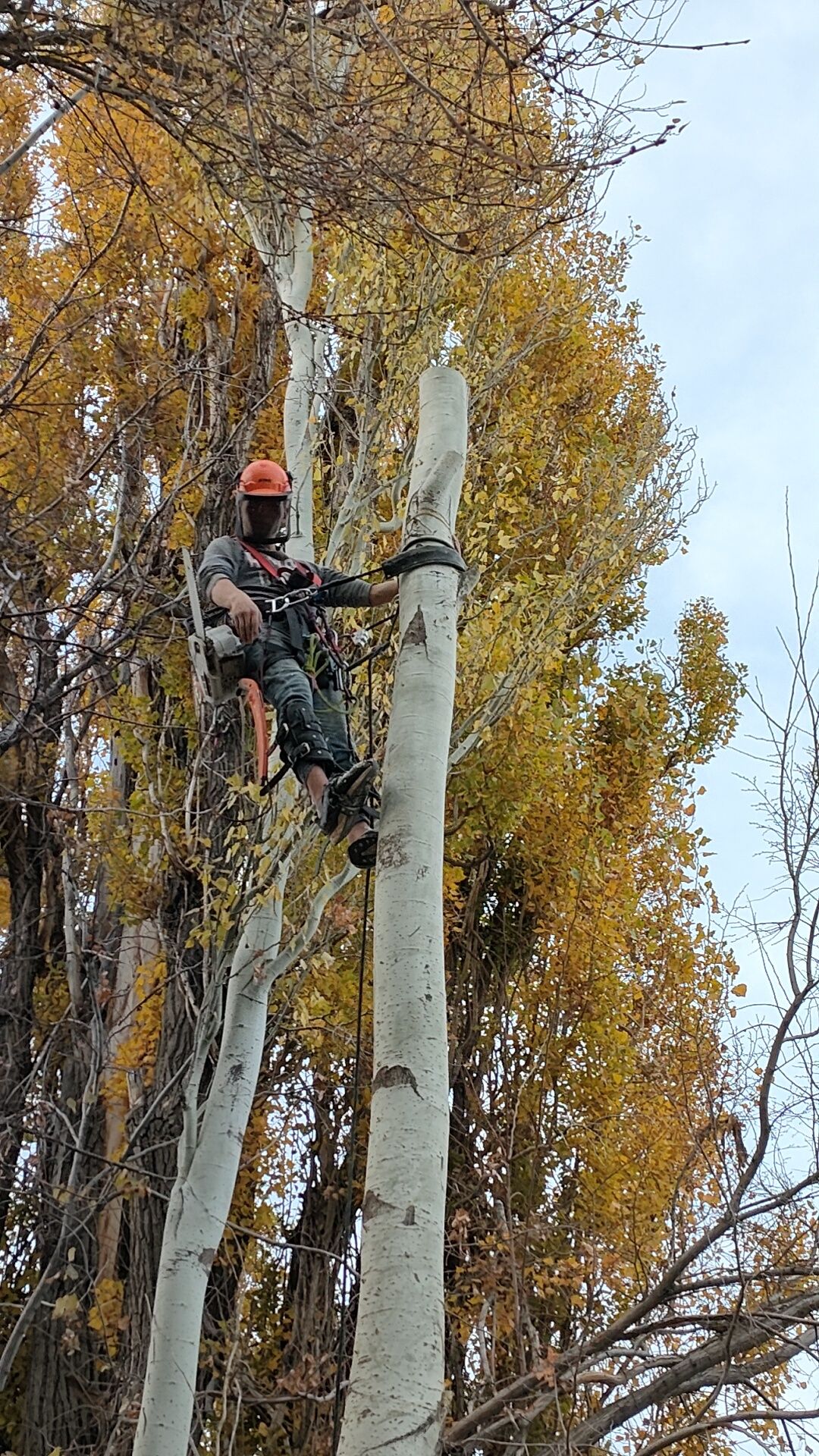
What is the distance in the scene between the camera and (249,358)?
1034cm

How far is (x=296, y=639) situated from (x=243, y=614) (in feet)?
1.36

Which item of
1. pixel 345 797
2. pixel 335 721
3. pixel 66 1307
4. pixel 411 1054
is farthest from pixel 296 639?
pixel 66 1307

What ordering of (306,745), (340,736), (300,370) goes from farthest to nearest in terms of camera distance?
(300,370) < (340,736) < (306,745)

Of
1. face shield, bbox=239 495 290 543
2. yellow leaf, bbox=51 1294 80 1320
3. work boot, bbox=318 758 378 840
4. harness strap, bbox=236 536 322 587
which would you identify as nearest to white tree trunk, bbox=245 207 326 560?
face shield, bbox=239 495 290 543

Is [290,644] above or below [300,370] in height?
below

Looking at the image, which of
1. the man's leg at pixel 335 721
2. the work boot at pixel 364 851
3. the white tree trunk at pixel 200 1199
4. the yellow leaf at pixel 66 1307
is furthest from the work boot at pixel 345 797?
the yellow leaf at pixel 66 1307

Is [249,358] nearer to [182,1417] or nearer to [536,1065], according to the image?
[536,1065]

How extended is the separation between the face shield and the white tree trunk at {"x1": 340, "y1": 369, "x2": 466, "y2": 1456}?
1703 mm

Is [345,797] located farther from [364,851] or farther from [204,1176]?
[204,1176]

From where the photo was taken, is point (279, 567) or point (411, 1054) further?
point (279, 567)

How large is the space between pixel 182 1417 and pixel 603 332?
1102 centimetres

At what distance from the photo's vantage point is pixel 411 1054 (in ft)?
8.20

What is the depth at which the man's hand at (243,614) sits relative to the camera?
427 cm

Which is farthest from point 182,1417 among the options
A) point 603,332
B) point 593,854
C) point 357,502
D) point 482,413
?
point 603,332
